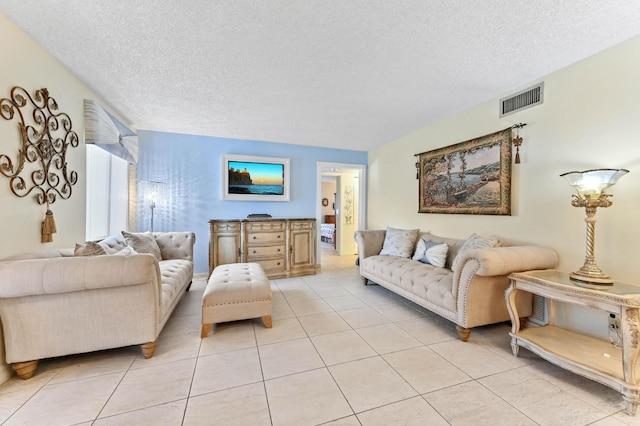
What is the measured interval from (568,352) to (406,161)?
311 centimetres

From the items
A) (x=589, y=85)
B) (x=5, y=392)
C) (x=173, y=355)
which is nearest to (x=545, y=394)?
(x=589, y=85)

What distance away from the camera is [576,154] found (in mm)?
2166

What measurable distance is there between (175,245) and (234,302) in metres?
1.65

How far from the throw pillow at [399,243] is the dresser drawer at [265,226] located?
1.69m

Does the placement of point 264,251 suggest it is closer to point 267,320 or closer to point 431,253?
point 267,320

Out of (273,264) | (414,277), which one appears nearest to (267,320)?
(414,277)

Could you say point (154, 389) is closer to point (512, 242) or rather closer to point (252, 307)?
point (252, 307)

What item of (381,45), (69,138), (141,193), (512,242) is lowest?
(512,242)

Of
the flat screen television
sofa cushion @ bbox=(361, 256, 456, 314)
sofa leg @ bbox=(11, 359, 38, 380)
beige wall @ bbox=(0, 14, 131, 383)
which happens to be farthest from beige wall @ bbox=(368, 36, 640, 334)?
beige wall @ bbox=(0, 14, 131, 383)

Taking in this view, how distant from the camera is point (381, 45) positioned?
6.31ft

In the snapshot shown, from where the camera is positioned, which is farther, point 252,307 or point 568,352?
point 252,307

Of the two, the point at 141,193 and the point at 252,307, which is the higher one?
the point at 141,193

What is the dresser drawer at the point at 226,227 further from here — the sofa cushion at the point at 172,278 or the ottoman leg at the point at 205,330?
the ottoman leg at the point at 205,330

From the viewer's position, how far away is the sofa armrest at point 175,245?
335 centimetres
